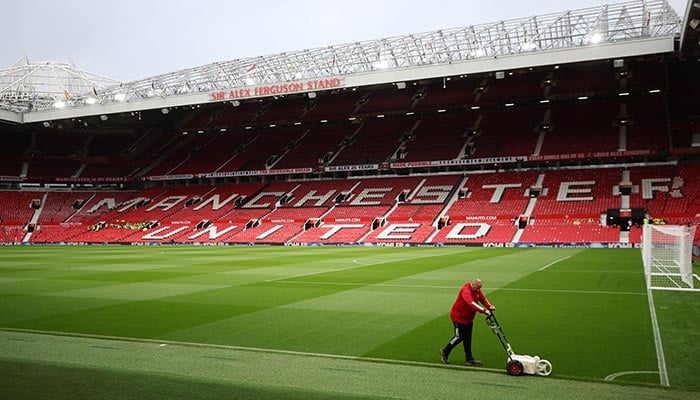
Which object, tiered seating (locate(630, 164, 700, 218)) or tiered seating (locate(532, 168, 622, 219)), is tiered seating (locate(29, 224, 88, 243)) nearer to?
tiered seating (locate(532, 168, 622, 219))

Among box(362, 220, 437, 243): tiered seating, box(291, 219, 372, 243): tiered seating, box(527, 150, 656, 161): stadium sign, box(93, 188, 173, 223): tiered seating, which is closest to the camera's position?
box(362, 220, 437, 243): tiered seating

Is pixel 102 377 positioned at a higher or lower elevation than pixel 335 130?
higher

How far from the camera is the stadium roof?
123 ft

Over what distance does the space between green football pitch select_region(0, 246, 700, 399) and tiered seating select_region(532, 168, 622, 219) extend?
75.4 ft

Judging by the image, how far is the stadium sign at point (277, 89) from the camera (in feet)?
152

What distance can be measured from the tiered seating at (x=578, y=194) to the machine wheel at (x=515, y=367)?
123 ft

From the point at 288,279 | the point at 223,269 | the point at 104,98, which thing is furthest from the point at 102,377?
the point at 104,98

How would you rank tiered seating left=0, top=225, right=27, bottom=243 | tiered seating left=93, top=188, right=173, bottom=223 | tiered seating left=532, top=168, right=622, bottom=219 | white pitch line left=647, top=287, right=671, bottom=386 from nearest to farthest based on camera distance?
white pitch line left=647, top=287, right=671, bottom=386 → tiered seating left=532, top=168, right=622, bottom=219 → tiered seating left=0, top=225, right=27, bottom=243 → tiered seating left=93, top=188, right=173, bottom=223

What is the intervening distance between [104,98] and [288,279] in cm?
4062

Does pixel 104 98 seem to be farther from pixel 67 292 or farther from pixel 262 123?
pixel 67 292

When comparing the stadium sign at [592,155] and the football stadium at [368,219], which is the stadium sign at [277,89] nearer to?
the football stadium at [368,219]

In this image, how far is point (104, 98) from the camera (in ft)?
175

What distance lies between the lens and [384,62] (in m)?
44.8

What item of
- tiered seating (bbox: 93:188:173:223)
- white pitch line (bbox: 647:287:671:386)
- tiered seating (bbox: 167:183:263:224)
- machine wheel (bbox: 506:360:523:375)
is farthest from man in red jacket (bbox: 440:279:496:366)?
tiered seating (bbox: 93:188:173:223)
